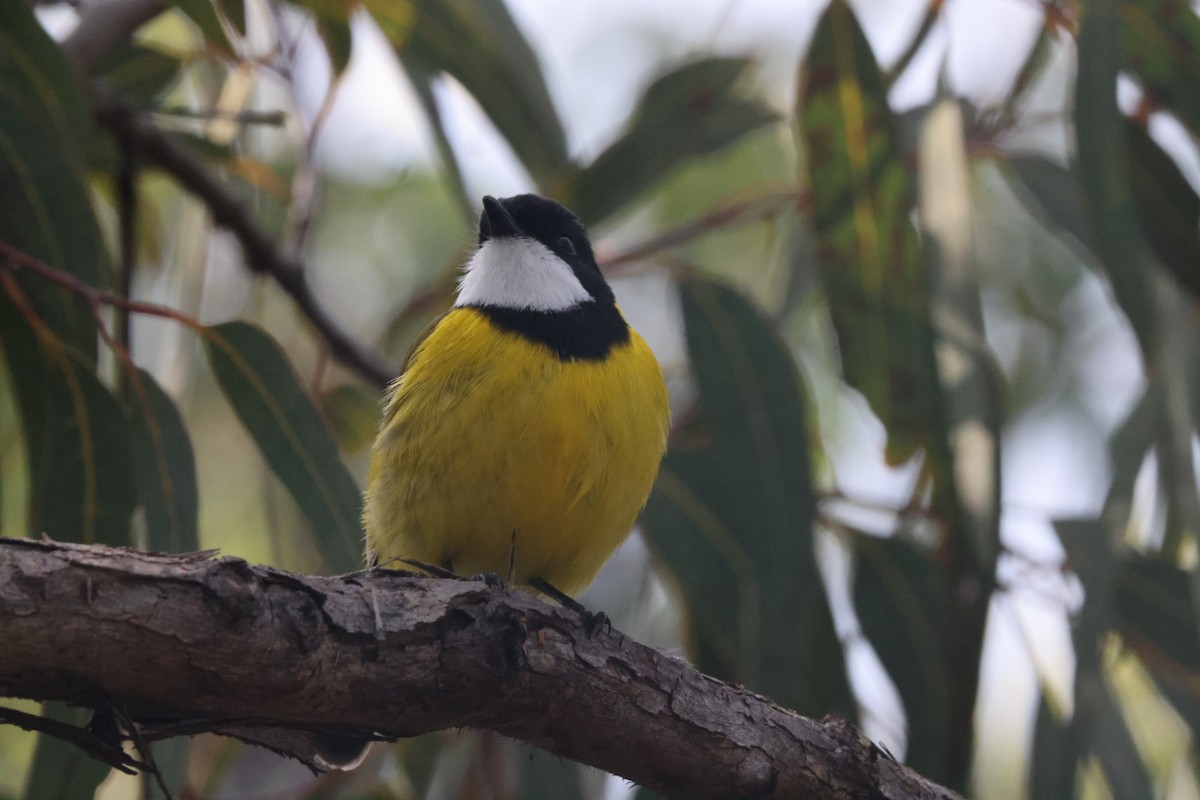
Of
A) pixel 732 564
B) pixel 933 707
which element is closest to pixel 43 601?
pixel 732 564

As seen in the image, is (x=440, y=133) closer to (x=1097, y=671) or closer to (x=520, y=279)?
(x=520, y=279)

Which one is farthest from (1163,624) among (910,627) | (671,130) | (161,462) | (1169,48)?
(161,462)

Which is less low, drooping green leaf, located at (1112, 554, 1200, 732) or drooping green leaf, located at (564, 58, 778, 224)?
drooping green leaf, located at (564, 58, 778, 224)

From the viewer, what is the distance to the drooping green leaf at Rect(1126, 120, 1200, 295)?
356cm

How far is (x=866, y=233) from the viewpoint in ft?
11.4

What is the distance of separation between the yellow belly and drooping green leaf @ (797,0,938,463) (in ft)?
2.02

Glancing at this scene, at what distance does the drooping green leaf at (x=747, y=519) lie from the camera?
3150 mm

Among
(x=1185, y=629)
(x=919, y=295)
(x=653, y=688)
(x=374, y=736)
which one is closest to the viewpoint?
(x=374, y=736)

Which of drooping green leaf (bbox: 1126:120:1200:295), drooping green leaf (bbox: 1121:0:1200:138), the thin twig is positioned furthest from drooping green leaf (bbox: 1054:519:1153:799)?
the thin twig

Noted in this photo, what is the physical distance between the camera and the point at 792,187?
4.14 m

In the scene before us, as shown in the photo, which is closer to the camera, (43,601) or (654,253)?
(43,601)

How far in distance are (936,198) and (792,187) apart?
776 millimetres

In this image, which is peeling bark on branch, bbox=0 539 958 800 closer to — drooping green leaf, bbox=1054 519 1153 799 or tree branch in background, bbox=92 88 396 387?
drooping green leaf, bbox=1054 519 1153 799

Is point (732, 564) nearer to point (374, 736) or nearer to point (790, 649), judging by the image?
point (790, 649)
